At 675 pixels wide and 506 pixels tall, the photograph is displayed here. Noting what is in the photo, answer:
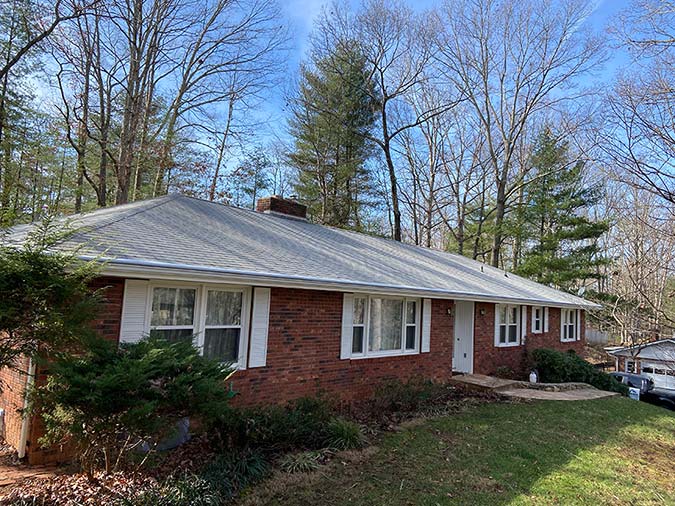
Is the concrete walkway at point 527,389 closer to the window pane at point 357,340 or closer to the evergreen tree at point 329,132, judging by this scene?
the window pane at point 357,340

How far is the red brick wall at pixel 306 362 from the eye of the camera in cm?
705

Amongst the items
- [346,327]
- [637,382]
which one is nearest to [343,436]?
[346,327]

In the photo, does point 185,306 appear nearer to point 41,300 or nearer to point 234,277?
point 234,277

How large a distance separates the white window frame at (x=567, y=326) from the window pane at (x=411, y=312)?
32.0ft

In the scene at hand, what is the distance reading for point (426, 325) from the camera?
10102 millimetres

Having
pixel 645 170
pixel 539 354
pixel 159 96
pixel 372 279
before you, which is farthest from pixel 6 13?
Result: pixel 539 354

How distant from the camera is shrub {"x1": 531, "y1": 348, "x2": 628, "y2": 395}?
13.3 m

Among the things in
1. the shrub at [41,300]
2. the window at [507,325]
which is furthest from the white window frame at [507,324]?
the shrub at [41,300]

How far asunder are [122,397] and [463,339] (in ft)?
33.7

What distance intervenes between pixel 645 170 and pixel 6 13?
54.4ft

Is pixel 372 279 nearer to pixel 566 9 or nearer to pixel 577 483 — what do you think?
pixel 577 483

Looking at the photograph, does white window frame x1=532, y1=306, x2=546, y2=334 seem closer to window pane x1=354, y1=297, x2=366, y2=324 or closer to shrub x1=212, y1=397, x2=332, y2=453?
window pane x1=354, y1=297, x2=366, y2=324

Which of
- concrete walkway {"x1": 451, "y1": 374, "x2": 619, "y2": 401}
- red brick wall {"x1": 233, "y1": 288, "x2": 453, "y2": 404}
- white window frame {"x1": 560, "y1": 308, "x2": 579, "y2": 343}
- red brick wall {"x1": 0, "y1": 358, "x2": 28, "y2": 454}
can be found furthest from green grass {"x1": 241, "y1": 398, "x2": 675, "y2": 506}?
white window frame {"x1": 560, "y1": 308, "x2": 579, "y2": 343}

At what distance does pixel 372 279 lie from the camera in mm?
8539
